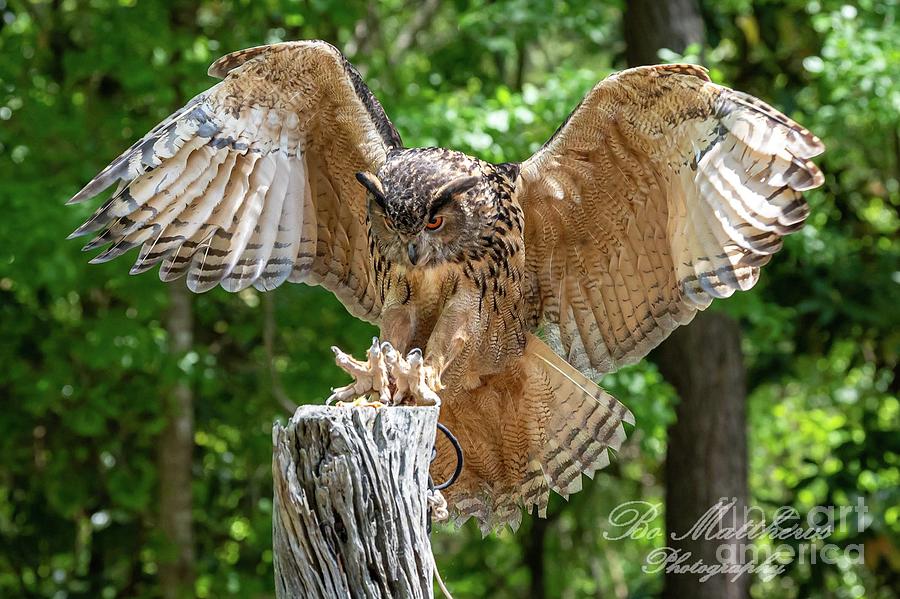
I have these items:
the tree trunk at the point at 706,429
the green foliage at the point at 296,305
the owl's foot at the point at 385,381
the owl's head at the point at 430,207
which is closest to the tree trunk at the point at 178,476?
the green foliage at the point at 296,305

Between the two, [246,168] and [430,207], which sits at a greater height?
[246,168]

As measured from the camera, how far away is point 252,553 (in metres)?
7.21

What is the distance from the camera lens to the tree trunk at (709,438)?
7066mm

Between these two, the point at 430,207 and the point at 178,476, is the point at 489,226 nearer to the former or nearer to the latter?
the point at 430,207

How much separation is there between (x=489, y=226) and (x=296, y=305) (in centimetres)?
324

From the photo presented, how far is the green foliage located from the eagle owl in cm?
149

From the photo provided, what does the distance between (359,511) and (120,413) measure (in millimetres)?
4698

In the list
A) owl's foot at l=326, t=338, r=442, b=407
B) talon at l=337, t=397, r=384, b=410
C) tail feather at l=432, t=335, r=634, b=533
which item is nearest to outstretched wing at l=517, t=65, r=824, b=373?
tail feather at l=432, t=335, r=634, b=533

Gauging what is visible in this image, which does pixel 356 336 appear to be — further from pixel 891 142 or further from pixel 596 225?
pixel 891 142

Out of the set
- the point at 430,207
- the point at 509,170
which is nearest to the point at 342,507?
the point at 430,207

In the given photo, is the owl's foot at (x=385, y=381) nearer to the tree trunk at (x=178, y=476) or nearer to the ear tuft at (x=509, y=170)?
the ear tuft at (x=509, y=170)

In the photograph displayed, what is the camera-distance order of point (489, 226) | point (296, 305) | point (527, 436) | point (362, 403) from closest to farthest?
point (362, 403), point (489, 226), point (527, 436), point (296, 305)

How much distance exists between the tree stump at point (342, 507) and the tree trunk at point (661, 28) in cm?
468

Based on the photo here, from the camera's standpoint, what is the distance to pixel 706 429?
7.12 meters
